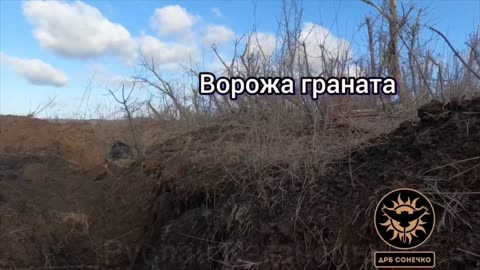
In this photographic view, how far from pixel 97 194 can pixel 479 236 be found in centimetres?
587

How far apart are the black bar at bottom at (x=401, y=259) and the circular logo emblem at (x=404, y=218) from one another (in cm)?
5

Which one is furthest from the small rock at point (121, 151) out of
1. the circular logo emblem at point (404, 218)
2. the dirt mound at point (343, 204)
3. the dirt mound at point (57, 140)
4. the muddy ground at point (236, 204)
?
the circular logo emblem at point (404, 218)

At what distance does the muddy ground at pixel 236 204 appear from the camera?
391 cm

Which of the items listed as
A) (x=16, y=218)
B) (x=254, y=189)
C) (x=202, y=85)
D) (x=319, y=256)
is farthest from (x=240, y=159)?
(x=16, y=218)

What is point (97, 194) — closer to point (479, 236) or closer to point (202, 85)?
point (202, 85)

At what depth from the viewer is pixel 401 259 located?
3.76 metres

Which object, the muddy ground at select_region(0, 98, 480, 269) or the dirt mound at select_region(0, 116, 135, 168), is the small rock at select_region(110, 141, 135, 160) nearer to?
the dirt mound at select_region(0, 116, 135, 168)

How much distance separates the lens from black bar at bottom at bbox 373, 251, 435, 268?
143 inches

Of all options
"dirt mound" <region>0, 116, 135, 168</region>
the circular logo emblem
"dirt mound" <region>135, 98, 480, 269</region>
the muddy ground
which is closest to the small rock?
"dirt mound" <region>0, 116, 135, 168</region>

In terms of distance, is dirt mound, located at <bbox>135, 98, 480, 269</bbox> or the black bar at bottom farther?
dirt mound, located at <bbox>135, 98, 480, 269</bbox>

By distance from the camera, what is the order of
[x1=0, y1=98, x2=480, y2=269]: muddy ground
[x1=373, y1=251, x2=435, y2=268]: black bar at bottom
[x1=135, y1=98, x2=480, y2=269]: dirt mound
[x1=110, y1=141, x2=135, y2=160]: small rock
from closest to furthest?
[x1=373, y1=251, x2=435, y2=268]: black bar at bottom
[x1=135, y1=98, x2=480, y2=269]: dirt mound
[x1=0, y1=98, x2=480, y2=269]: muddy ground
[x1=110, y1=141, x2=135, y2=160]: small rock

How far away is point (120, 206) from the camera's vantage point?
745 centimetres

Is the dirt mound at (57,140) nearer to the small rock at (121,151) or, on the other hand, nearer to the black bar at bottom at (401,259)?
the small rock at (121,151)

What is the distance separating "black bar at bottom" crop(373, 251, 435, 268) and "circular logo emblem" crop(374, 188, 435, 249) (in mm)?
54
